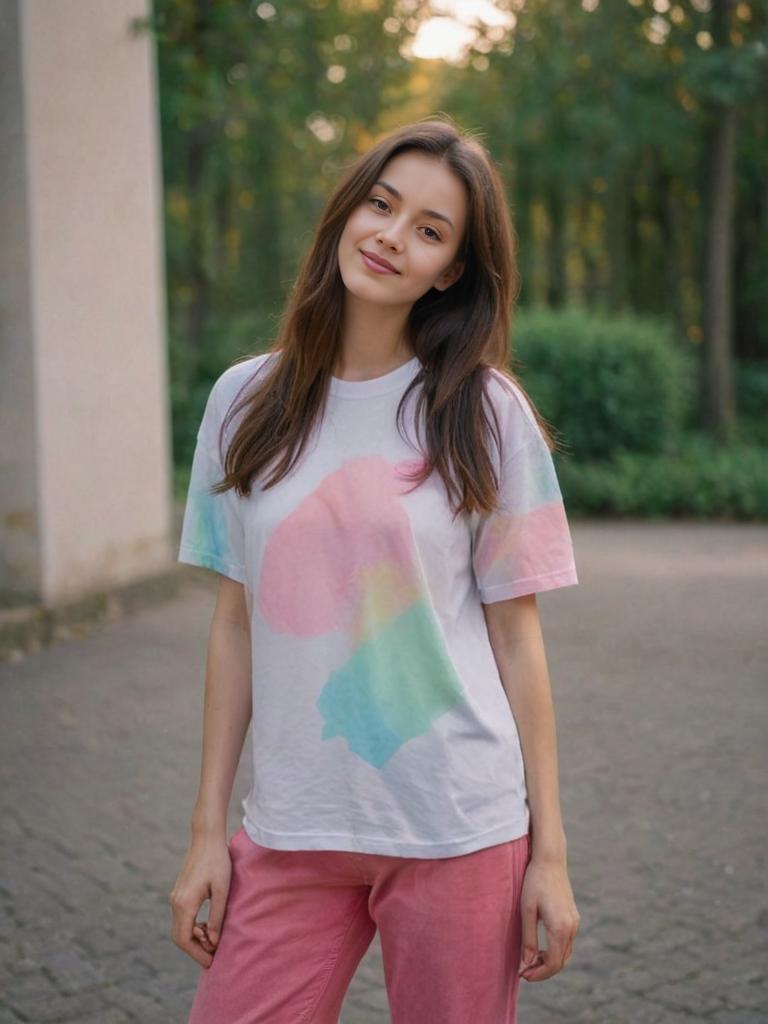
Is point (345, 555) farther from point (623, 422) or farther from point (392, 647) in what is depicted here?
point (623, 422)

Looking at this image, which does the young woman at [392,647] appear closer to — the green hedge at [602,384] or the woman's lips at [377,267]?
the woman's lips at [377,267]

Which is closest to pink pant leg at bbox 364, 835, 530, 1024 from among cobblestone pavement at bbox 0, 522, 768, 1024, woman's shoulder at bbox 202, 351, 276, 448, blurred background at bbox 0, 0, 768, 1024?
woman's shoulder at bbox 202, 351, 276, 448

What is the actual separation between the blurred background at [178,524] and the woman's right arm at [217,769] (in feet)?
2.36

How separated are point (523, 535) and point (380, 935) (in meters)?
0.64

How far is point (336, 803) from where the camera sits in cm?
198

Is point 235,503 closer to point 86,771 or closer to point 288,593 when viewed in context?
point 288,593

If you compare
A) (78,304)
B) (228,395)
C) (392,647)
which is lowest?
(78,304)

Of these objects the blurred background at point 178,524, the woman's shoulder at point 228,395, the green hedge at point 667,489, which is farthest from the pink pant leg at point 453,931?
the green hedge at point 667,489

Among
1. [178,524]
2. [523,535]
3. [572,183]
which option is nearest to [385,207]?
[523,535]

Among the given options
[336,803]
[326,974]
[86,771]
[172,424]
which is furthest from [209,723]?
[172,424]

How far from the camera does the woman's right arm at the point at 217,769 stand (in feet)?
6.76

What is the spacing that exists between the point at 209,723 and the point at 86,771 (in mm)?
3458

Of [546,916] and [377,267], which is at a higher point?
[377,267]

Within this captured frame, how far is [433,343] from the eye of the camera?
7.00 feet
